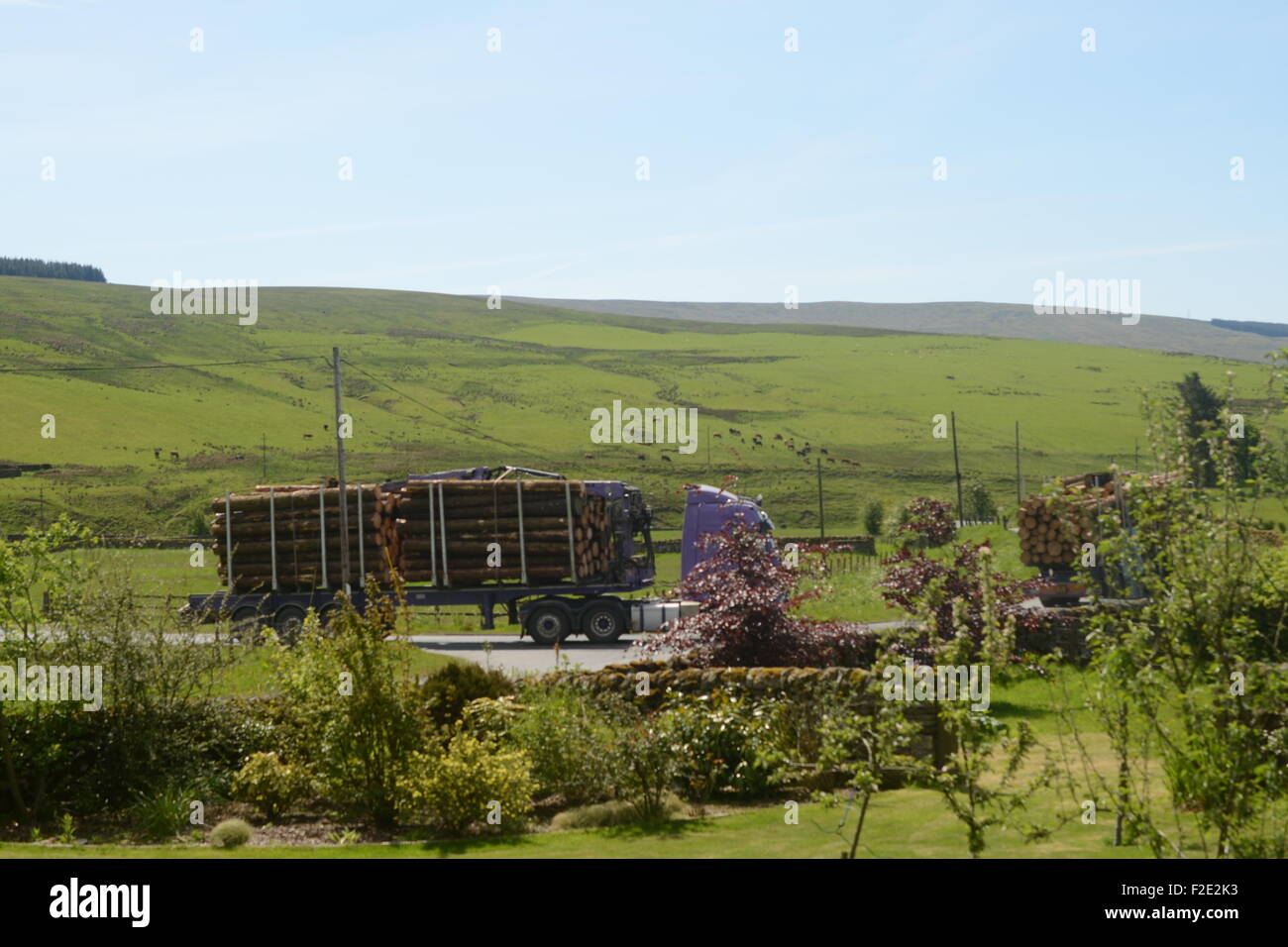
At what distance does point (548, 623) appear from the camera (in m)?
28.6

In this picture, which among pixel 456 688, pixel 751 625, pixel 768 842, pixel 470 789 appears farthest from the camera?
pixel 751 625

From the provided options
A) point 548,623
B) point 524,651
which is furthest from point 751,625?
point 548,623

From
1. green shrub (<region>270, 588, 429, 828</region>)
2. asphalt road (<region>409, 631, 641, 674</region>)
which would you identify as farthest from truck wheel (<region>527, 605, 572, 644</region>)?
green shrub (<region>270, 588, 429, 828</region>)

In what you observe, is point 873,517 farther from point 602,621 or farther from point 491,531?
point 491,531

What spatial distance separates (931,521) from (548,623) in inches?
518

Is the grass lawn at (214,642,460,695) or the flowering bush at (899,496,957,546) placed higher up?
the flowering bush at (899,496,957,546)

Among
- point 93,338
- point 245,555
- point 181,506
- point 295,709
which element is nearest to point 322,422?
point 181,506

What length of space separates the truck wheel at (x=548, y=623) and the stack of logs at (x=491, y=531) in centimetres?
75

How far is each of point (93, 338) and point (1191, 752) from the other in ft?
488

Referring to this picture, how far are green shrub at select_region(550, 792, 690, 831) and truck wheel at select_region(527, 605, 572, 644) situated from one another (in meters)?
17.2

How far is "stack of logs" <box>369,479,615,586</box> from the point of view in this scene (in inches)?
1132

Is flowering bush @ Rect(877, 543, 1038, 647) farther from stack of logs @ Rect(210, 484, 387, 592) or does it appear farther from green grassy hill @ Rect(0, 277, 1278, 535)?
green grassy hill @ Rect(0, 277, 1278, 535)

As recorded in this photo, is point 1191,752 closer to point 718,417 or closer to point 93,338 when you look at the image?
point 718,417
